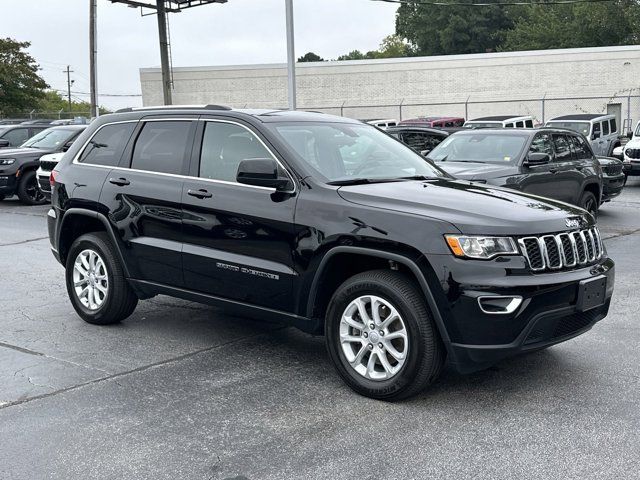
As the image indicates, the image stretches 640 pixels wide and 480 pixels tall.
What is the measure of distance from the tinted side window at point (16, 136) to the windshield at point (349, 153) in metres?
18.2

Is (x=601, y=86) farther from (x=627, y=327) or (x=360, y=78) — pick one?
(x=627, y=327)

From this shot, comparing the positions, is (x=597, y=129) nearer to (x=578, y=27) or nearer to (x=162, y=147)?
(x=162, y=147)

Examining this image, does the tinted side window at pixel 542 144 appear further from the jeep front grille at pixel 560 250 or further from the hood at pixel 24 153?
the hood at pixel 24 153

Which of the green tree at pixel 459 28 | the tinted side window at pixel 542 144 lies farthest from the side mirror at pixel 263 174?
the green tree at pixel 459 28

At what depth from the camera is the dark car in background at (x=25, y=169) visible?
16.3 metres

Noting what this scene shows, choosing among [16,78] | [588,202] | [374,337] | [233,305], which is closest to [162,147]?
[233,305]

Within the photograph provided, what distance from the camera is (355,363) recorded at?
4711 millimetres

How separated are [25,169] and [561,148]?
1136 centimetres

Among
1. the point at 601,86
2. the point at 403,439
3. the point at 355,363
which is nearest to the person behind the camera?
the point at 403,439

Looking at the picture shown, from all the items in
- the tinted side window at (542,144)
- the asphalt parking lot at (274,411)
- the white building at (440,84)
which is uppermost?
the white building at (440,84)

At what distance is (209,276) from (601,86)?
41737 millimetres

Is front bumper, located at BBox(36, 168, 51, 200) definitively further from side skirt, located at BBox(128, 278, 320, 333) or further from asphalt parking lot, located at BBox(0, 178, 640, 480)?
side skirt, located at BBox(128, 278, 320, 333)

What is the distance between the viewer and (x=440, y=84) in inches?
1805

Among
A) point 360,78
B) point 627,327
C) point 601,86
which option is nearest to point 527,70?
point 601,86
